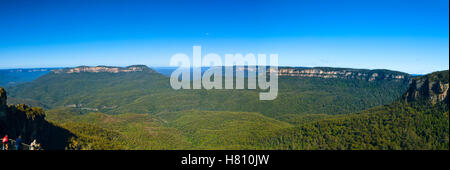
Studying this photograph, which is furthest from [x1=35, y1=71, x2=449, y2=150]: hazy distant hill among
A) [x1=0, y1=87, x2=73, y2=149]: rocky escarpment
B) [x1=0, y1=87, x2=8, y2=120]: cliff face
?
[x1=0, y1=87, x2=8, y2=120]: cliff face

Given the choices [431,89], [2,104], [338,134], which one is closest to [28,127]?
[2,104]

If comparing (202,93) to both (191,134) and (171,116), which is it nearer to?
(171,116)

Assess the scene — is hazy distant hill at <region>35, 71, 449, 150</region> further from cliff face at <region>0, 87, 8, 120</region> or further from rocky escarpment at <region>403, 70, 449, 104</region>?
cliff face at <region>0, 87, 8, 120</region>

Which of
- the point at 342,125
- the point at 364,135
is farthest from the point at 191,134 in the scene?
the point at 364,135

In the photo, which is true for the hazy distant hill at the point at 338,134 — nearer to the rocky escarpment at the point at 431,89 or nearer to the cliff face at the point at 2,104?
the rocky escarpment at the point at 431,89

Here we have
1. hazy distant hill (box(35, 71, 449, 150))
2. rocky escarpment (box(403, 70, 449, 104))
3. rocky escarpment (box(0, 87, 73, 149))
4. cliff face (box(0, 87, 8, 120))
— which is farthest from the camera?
rocky escarpment (box(403, 70, 449, 104))

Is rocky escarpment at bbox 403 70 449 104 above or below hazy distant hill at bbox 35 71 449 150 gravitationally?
above

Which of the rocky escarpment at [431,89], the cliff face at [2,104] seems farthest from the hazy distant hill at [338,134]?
the cliff face at [2,104]
